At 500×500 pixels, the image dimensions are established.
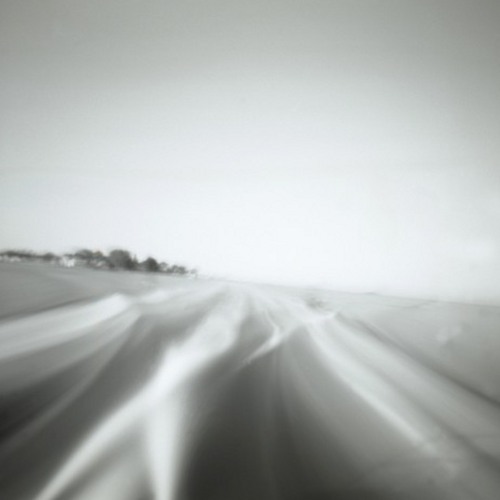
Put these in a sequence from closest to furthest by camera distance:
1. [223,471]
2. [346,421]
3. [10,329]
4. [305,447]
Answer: [223,471] → [305,447] → [346,421] → [10,329]

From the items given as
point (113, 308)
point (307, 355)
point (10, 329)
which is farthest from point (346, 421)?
point (113, 308)

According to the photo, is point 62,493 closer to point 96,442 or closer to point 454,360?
point 96,442

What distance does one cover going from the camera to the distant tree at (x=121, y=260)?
6669 cm

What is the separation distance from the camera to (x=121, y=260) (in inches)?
2721

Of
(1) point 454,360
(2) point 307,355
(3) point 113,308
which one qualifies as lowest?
(1) point 454,360

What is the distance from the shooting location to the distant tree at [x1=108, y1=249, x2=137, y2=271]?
66.7 metres

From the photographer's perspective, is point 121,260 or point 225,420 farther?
point 121,260

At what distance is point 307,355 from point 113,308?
14.4ft

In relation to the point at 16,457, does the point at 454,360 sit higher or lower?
lower

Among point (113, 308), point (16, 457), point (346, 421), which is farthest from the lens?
point (113, 308)

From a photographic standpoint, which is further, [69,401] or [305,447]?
[69,401]

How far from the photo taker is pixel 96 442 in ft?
6.64

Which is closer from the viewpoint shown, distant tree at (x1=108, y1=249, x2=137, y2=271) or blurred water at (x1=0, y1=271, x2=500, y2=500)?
blurred water at (x1=0, y1=271, x2=500, y2=500)

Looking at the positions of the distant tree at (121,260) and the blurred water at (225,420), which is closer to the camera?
the blurred water at (225,420)
